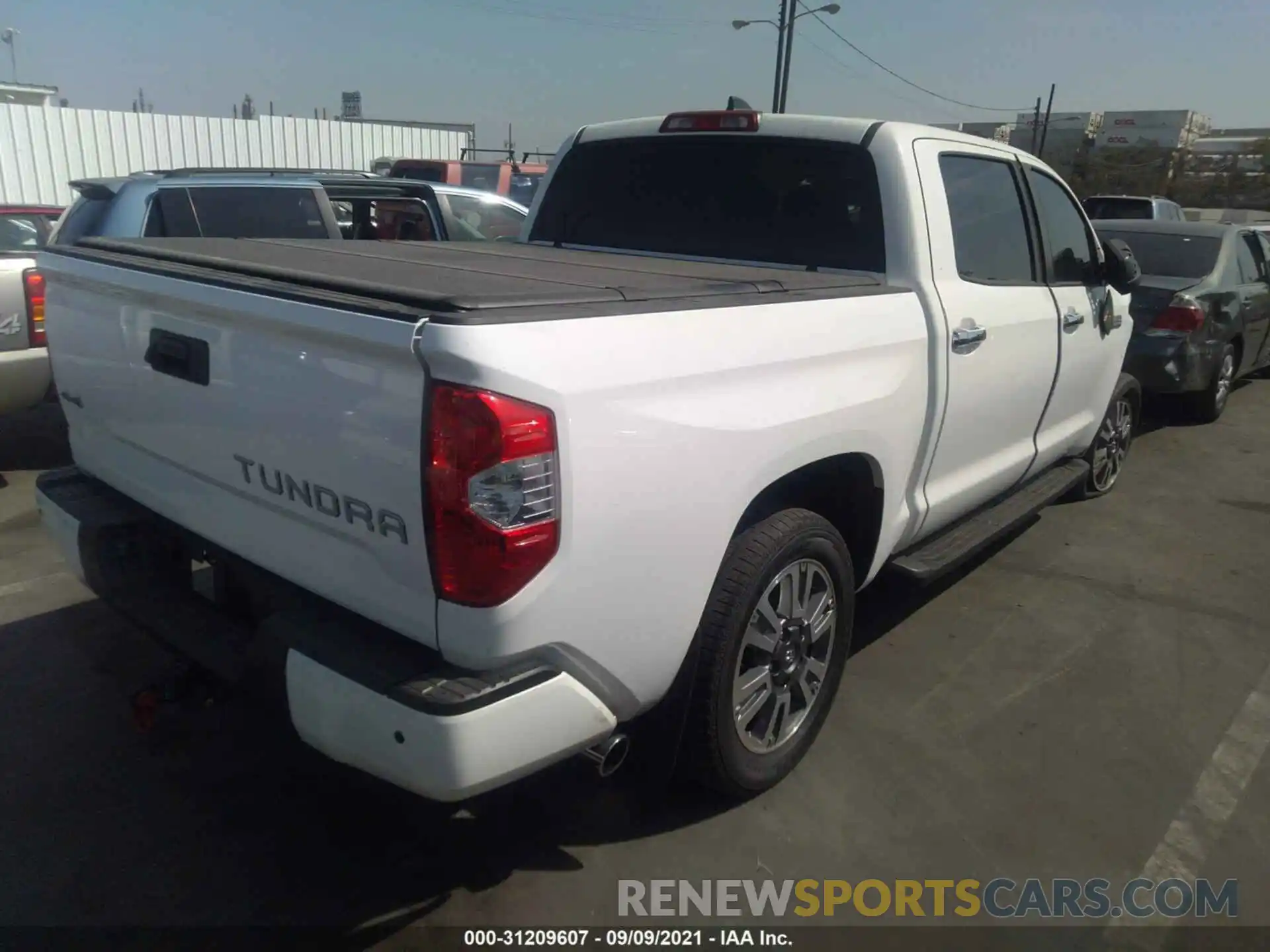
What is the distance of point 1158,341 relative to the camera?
292 inches

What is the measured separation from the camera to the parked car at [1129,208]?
59.8 ft

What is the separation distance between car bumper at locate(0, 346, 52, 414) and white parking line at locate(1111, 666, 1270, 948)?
583cm

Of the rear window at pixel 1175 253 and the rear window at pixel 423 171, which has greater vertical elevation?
the rear window at pixel 423 171

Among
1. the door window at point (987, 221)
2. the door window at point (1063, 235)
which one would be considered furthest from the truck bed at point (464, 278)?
the door window at point (1063, 235)

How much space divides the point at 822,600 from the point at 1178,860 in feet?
4.06

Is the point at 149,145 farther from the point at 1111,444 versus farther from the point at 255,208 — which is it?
the point at 1111,444

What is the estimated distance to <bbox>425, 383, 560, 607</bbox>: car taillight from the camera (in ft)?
6.06

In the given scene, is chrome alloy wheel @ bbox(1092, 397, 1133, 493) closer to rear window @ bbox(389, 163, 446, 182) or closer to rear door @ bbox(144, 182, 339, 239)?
rear door @ bbox(144, 182, 339, 239)

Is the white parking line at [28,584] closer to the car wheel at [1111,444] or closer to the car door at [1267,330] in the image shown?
the car wheel at [1111,444]

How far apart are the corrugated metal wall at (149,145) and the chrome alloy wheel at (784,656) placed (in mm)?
14047

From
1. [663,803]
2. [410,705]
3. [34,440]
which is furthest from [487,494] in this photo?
[34,440]

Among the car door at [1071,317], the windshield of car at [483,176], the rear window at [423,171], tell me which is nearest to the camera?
the car door at [1071,317]

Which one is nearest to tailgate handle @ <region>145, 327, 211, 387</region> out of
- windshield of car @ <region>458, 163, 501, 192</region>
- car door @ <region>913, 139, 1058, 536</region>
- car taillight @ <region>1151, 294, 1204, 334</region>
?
car door @ <region>913, 139, 1058, 536</region>

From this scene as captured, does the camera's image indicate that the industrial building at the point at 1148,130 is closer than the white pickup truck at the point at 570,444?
No
